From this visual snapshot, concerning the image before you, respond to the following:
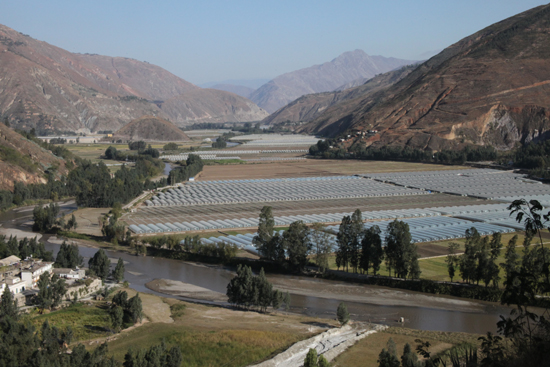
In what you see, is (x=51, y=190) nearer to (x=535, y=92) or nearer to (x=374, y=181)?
(x=374, y=181)

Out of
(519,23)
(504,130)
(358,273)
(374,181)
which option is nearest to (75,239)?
(358,273)

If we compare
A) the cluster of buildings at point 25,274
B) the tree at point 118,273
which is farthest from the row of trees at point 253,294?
the cluster of buildings at point 25,274

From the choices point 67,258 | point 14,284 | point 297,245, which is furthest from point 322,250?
point 14,284

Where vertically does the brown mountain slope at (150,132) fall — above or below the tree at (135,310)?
above

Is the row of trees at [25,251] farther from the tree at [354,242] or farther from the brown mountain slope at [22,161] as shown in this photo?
the brown mountain slope at [22,161]

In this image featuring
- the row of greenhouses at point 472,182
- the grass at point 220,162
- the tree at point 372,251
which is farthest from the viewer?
the grass at point 220,162

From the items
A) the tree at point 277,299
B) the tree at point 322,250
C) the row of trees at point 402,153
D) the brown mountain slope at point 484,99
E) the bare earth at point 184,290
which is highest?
the brown mountain slope at point 484,99
